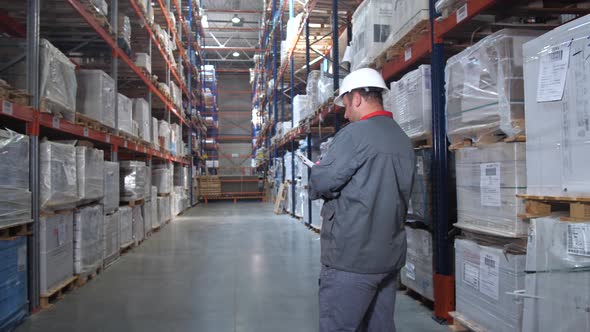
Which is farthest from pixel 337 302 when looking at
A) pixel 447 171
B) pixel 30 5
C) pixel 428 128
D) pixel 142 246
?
pixel 142 246

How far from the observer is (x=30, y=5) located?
383 cm

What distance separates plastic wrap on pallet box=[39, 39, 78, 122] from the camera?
158 inches

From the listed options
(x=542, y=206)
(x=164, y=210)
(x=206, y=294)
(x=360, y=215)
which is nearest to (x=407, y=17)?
(x=542, y=206)

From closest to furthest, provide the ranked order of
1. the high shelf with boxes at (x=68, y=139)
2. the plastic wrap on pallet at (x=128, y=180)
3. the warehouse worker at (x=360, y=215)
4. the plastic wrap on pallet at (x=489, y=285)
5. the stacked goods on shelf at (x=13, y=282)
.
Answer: the warehouse worker at (x=360, y=215)
the plastic wrap on pallet at (x=489, y=285)
the stacked goods on shelf at (x=13, y=282)
the high shelf with boxes at (x=68, y=139)
the plastic wrap on pallet at (x=128, y=180)

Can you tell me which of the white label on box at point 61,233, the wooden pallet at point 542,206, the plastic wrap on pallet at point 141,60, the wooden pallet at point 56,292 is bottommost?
the wooden pallet at point 56,292

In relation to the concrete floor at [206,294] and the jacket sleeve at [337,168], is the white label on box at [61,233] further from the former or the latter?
the jacket sleeve at [337,168]

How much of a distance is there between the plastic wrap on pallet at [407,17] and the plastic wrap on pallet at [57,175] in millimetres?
3569

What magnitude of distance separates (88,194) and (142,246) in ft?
8.52

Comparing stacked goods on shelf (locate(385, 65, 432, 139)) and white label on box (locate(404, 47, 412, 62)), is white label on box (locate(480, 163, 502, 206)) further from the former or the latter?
white label on box (locate(404, 47, 412, 62))

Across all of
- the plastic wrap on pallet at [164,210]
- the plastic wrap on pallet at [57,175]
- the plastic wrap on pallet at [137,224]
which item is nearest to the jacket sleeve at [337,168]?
the plastic wrap on pallet at [57,175]

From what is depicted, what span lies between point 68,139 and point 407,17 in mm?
4866

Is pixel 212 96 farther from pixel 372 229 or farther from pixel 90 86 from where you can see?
pixel 372 229

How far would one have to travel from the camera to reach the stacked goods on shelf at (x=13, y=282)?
3215 mm

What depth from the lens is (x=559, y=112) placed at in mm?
2031
